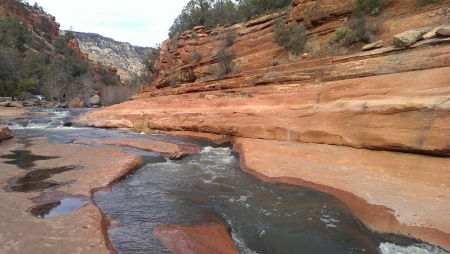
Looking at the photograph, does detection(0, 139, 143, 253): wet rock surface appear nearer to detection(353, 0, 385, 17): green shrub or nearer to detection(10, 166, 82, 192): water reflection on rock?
detection(10, 166, 82, 192): water reflection on rock

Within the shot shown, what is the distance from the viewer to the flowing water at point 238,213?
136 inches

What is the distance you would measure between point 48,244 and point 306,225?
3.28m

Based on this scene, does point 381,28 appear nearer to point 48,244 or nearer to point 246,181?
point 246,181

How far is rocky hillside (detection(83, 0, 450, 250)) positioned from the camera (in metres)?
4.54

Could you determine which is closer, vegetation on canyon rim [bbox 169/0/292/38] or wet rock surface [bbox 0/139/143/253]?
wet rock surface [bbox 0/139/143/253]

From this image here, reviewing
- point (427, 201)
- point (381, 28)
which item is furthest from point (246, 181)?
point (381, 28)

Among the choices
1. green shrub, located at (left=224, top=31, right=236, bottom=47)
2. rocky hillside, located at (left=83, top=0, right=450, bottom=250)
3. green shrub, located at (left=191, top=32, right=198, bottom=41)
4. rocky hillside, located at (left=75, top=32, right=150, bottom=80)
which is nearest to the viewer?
rocky hillside, located at (left=83, top=0, right=450, bottom=250)

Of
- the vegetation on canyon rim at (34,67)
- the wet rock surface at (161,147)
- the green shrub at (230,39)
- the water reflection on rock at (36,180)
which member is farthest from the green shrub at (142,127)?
the vegetation on canyon rim at (34,67)

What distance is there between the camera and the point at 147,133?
12430 mm

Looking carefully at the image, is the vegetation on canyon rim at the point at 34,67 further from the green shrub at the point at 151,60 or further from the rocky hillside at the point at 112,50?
the rocky hillside at the point at 112,50

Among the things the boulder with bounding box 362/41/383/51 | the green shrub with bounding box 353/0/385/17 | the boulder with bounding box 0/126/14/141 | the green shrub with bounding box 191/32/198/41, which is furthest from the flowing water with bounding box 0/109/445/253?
the green shrub with bounding box 191/32/198/41

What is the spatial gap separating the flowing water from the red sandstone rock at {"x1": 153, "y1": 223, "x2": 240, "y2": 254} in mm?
122

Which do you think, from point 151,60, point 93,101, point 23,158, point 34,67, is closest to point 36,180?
point 23,158

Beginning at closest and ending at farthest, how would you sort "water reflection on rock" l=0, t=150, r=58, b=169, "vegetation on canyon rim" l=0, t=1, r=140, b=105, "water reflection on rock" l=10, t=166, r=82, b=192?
"water reflection on rock" l=10, t=166, r=82, b=192 < "water reflection on rock" l=0, t=150, r=58, b=169 < "vegetation on canyon rim" l=0, t=1, r=140, b=105
